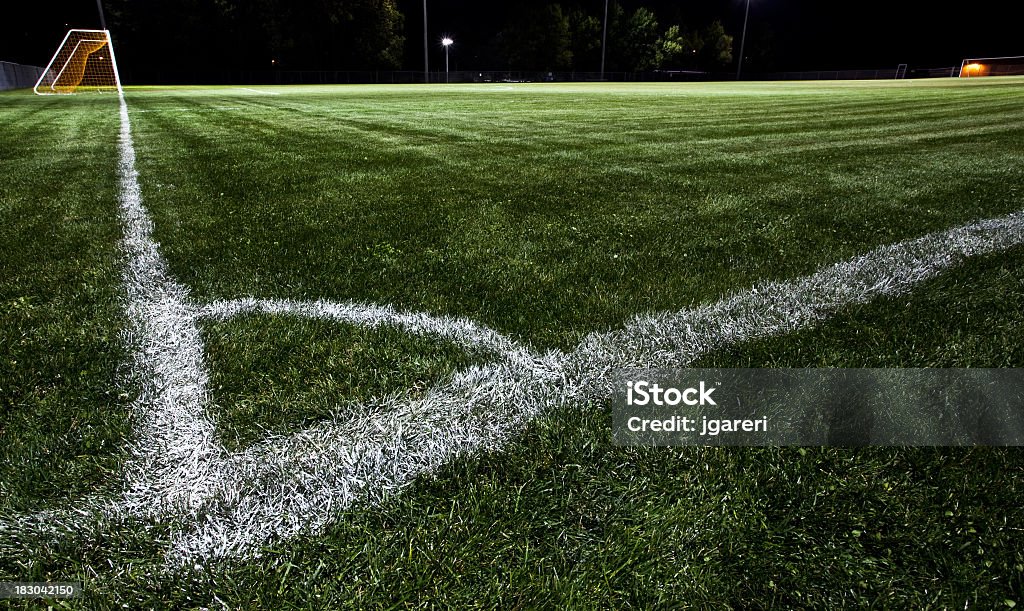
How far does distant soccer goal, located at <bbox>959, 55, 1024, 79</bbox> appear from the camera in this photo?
169ft

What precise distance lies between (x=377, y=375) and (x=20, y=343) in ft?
4.40

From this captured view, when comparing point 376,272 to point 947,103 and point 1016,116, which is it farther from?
point 947,103

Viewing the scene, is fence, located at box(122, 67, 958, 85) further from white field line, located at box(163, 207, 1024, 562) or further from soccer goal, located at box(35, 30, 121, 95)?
white field line, located at box(163, 207, 1024, 562)

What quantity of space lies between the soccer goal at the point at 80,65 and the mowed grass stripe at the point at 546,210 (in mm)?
16085

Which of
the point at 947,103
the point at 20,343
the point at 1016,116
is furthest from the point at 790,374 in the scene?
the point at 947,103

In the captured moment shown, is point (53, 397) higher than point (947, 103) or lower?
lower

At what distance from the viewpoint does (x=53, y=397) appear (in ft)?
5.38

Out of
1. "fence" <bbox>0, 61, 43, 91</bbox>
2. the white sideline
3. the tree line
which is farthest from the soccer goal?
the tree line

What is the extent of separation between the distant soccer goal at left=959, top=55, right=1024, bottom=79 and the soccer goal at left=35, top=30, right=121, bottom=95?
69.4m

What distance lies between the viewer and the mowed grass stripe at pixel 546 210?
8.18ft

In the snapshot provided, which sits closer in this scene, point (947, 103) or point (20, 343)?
point (20, 343)

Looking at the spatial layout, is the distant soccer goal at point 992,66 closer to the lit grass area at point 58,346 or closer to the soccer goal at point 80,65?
the soccer goal at point 80,65

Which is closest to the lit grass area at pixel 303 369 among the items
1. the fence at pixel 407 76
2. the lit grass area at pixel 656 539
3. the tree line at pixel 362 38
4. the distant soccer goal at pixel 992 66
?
the lit grass area at pixel 656 539

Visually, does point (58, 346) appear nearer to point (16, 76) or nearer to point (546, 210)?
point (546, 210)
